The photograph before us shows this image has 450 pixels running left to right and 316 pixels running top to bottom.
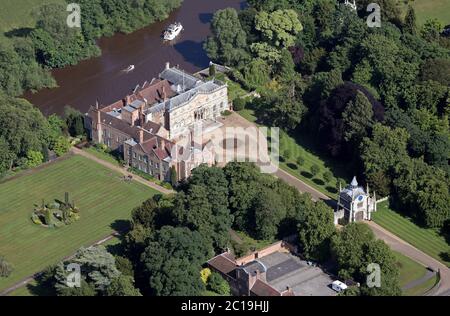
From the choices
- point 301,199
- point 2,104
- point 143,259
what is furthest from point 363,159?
point 2,104

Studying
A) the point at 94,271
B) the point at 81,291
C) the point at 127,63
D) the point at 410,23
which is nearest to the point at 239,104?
the point at 127,63

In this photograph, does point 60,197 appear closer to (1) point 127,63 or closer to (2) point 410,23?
(1) point 127,63

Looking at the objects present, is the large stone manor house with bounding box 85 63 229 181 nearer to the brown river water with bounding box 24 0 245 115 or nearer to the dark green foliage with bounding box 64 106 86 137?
the dark green foliage with bounding box 64 106 86 137

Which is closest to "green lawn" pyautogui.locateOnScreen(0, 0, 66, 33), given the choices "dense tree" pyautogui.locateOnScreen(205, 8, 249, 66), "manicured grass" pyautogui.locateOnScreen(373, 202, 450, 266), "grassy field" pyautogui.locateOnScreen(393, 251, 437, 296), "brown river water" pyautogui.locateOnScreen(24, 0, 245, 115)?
"brown river water" pyautogui.locateOnScreen(24, 0, 245, 115)

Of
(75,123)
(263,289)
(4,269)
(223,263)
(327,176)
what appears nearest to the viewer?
(263,289)

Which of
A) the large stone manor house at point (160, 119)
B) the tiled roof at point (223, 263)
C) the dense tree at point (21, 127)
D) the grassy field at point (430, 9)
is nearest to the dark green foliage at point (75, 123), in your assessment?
the large stone manor house at point (160, 119)

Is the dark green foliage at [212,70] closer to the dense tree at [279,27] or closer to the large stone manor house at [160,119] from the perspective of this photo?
the large stone manor house at [160,119]

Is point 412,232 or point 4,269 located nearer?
point 4,269

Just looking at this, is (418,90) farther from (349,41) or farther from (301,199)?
(301,199)
